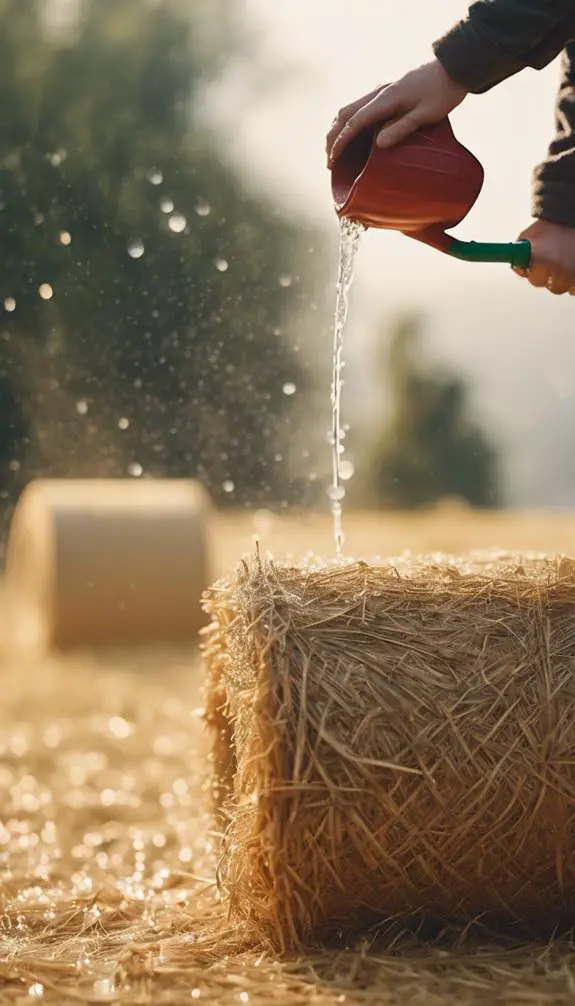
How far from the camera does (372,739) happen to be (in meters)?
1.81

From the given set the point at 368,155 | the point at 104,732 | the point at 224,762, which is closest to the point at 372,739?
the point at 224,762

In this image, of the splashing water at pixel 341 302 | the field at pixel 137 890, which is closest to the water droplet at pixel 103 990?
the field at pixel 137 890

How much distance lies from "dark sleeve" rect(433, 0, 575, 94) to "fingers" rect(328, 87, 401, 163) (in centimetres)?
10

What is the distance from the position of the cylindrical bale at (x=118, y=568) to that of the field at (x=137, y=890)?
312 mm

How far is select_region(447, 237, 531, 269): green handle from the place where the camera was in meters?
2.00

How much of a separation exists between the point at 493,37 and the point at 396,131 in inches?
8.1

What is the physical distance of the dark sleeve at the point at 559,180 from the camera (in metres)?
1.99

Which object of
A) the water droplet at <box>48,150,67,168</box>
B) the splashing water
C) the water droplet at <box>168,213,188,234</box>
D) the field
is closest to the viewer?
the field

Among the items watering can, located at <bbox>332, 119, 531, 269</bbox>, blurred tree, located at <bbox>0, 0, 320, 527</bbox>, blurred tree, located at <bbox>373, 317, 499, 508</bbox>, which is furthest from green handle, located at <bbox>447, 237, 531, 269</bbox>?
blurred tree, located at <bbox>373, 317, 499, 508</bbox>

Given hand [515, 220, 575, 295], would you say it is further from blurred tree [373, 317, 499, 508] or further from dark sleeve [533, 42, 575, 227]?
blurred tree [373, 317, 499, 508]

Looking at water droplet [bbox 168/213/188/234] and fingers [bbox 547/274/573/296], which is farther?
water droplet [bbox 168/213/188/234]

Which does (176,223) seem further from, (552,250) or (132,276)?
(552,250)

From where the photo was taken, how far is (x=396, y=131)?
6.56 ft

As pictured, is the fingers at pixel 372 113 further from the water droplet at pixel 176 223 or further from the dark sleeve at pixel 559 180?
the water droplet at pixel 176 223
